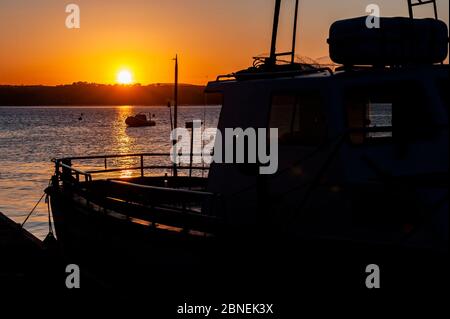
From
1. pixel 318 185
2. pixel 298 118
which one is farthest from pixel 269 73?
pixel 318 185

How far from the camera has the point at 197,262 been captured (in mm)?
10734

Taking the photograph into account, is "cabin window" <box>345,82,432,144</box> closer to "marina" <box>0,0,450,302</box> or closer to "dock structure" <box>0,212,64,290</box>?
"marina" <box>0,0,450,302</box>

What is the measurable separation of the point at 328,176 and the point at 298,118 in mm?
1266

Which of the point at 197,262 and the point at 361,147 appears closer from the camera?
the point at 361,147

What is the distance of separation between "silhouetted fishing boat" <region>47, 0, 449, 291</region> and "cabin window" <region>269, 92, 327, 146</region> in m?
0.02

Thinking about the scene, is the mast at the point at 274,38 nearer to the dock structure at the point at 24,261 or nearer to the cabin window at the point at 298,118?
the cabin window at the point at 298,118

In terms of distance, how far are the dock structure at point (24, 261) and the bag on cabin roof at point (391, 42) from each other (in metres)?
8.48

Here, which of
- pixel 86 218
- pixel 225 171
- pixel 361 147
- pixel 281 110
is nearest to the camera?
pixel 361 147

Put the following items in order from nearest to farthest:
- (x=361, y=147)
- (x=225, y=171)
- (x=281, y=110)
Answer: (x=361, y=147) < (x=281, y=110) < (x=225, y=171)

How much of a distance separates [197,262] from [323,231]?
2300 millimetres

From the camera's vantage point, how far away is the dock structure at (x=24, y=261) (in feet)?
48.9

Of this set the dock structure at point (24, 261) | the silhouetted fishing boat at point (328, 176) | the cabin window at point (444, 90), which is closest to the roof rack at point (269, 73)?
the silhouetted fishing boat at point (328, 176)
